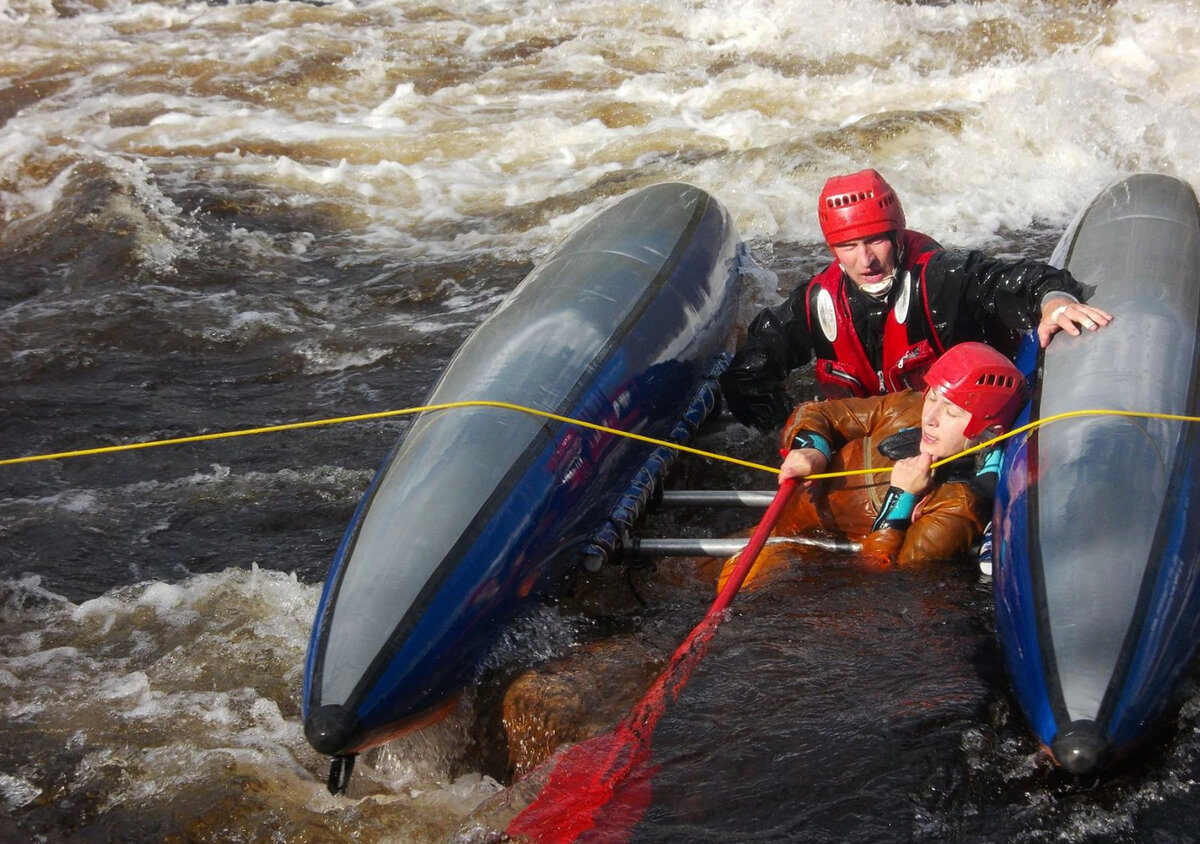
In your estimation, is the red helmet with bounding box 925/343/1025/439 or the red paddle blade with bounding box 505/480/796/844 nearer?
the red paddle blade with bounding box 505/480/796/844

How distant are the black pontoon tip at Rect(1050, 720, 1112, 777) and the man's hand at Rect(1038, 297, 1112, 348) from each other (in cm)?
155

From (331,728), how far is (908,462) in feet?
6.27

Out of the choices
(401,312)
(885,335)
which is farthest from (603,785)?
(401,312)

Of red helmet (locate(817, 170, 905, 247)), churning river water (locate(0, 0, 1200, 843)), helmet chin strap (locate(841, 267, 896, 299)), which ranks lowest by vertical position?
churning river water (locate(0, 0, 1200, 843))

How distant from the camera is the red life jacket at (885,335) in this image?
14.5ft

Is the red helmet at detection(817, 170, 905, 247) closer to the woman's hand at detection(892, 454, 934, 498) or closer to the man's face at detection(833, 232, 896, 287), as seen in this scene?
the man's face at detection(833, 232, 896, 287)

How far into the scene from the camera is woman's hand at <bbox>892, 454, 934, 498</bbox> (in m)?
3.88

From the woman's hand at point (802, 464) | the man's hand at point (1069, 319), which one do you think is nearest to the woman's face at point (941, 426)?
the woman's hand at point (802, 464)

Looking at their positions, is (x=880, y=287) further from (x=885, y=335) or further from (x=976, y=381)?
(x=976, y=381)

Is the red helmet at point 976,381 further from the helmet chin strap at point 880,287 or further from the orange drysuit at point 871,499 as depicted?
the helmet chin strap at point 880,287

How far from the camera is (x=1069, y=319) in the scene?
4074 mm

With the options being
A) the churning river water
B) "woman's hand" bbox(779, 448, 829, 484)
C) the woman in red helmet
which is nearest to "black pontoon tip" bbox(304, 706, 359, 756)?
the churning river water

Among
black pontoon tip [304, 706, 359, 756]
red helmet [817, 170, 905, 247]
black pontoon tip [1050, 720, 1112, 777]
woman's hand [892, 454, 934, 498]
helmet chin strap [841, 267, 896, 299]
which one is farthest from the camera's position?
helmet chin strap [841, 267, 896, 299]

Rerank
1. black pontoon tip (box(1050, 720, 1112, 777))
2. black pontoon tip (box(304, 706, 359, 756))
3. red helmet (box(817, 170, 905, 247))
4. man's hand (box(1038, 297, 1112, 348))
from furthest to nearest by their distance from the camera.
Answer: red helmet (box(817, 170, 905, 247)), man's hand (box(1038, 297, 1112, 348)), black pontoon tip (box(304, 706, 359, 756)), black pontoon tip (box(1050, 720, 1112, 777))
